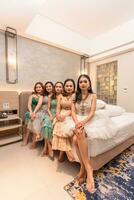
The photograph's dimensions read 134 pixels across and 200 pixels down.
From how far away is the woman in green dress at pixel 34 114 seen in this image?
2339 millimetres

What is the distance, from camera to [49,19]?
310cm

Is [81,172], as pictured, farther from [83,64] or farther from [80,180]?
[83,64]

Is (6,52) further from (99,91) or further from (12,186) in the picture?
(99,91)

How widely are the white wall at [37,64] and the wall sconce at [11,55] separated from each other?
0.08 meters

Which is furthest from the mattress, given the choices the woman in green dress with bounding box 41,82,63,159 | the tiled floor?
the woman in green dress with bounding box 41,82,63,159

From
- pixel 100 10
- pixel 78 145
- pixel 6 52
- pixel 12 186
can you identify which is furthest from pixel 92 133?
pixel 100 10

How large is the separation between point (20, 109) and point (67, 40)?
2.26m

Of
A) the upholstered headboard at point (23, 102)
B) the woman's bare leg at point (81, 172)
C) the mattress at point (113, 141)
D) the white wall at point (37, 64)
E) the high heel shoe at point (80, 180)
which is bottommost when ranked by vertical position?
the high heel shoe at point (80, 180)

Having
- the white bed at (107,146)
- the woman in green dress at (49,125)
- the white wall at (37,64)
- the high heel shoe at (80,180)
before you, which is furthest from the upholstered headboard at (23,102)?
the high heel shoe at (80,180)

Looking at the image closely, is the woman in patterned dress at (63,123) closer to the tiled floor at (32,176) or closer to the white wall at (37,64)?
the tiled floor at (32,176)

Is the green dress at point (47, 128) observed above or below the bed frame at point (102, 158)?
above

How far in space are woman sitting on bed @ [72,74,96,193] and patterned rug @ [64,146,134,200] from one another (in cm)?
8

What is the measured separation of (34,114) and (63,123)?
937 millimetres

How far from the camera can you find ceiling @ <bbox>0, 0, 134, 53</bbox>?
211cm
